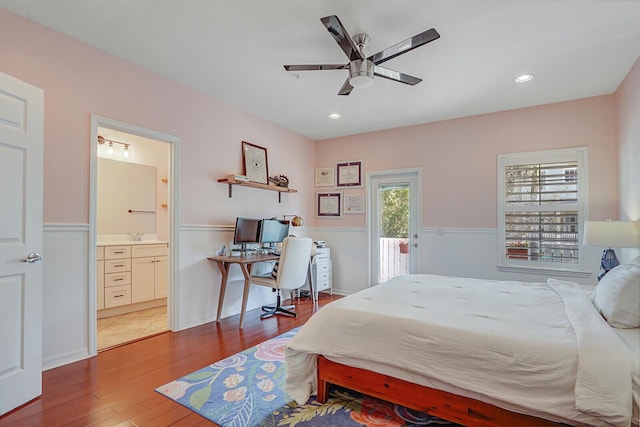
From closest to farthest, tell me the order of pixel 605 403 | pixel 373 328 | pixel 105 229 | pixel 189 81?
pixel 605 403, pixel 373 328, pixel 189 81, pixel 105 229

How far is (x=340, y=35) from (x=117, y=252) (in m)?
3.53

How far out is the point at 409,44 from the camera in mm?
2137

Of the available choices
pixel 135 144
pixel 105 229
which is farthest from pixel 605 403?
pixel 135 144

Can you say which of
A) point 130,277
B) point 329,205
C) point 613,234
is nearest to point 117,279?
point 130,277

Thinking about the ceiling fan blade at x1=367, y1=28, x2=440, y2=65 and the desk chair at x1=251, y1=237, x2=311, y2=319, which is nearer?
the ceiling fan blade at x1=367, y1=28, x2=440, y2=65

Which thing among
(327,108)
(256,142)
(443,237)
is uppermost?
(327,108)

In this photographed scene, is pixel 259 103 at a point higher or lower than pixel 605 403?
higher

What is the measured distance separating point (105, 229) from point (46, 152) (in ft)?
7.01

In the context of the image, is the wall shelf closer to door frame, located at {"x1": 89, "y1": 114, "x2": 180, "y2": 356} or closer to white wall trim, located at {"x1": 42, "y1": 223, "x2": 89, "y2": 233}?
door frame, located at {"x1": 89, "y1": 114, "x2": 180, "y2": 356}

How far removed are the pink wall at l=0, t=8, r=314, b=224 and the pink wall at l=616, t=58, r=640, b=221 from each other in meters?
3.87

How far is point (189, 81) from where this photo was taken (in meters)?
3.33

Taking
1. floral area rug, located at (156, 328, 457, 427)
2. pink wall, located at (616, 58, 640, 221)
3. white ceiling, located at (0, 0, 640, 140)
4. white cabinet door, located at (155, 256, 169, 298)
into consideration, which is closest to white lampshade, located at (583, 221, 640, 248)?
pink wall, located at (616, 58, 640, 221)

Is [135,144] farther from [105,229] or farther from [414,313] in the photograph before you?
[414,313]

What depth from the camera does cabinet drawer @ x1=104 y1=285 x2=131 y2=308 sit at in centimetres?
377
